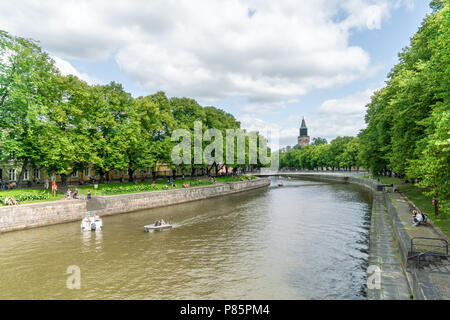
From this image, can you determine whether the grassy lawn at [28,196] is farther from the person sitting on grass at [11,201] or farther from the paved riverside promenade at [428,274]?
the paved riverside promenade at [428,274]

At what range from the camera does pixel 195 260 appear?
63.2 ft

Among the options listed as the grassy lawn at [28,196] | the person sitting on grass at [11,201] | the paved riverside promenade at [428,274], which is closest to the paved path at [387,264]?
the paved riverside promenade at [428,274]

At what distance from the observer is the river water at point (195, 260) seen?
14727 millimetres

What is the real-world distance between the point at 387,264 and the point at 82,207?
108ft

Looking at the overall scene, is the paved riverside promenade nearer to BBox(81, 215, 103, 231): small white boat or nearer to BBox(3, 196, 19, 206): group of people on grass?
BBox(81, 215, 103, 231): small white boat

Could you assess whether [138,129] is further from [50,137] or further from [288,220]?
[288,220]

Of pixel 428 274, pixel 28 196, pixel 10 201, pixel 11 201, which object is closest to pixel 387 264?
pixel 428 274

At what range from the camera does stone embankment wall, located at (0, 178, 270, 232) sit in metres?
28.0

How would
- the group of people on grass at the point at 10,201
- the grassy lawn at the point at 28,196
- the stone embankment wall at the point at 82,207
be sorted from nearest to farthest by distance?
the stone embankment wall at the point at 82,207
the group of people on grass at the point at 10,201
the grassy lawn at the point at 28,196

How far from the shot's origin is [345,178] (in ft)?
316

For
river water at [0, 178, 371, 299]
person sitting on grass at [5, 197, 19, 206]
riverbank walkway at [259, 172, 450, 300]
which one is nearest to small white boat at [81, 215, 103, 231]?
river water at [0, 178, 371, 299]

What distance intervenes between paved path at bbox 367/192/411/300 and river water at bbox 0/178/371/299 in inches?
42.3

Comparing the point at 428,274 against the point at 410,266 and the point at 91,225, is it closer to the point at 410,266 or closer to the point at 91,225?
the point at 410,266

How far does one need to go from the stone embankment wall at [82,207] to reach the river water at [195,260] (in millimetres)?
1405
